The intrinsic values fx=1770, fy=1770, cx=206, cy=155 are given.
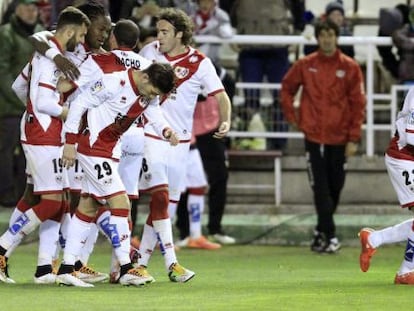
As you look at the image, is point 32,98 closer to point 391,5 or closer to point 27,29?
point 27,29

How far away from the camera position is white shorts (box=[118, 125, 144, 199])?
15430 mm

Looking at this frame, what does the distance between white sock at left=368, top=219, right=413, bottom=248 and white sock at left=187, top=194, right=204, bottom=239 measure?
4773mm

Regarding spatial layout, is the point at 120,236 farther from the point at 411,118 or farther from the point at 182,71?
the point at 411,118

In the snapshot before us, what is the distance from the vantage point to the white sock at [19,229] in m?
15.3

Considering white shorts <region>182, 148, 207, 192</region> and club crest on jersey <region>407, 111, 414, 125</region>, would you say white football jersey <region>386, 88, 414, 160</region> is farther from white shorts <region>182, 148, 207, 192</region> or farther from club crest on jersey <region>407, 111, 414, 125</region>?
white shorts <region>182, 148, 207, 192</region>

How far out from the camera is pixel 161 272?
1700 cm

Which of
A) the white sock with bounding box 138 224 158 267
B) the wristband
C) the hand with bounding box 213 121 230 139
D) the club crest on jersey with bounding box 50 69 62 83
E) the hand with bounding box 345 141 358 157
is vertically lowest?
the hand with bounding box 345 141 358 157

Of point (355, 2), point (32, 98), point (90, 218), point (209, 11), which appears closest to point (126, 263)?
point (90, 218)

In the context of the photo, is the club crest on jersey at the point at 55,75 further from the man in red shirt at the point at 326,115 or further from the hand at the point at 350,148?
the hand at the point at 350,148

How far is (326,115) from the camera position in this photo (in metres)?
19.8

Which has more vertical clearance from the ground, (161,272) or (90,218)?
(90,218)

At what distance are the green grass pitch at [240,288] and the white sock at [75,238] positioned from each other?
1.02 ft

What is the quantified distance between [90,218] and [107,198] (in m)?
0.28

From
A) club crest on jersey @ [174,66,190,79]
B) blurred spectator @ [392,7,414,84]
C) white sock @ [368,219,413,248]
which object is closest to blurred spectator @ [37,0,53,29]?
blurred spectator @ [392,7,414,84]
